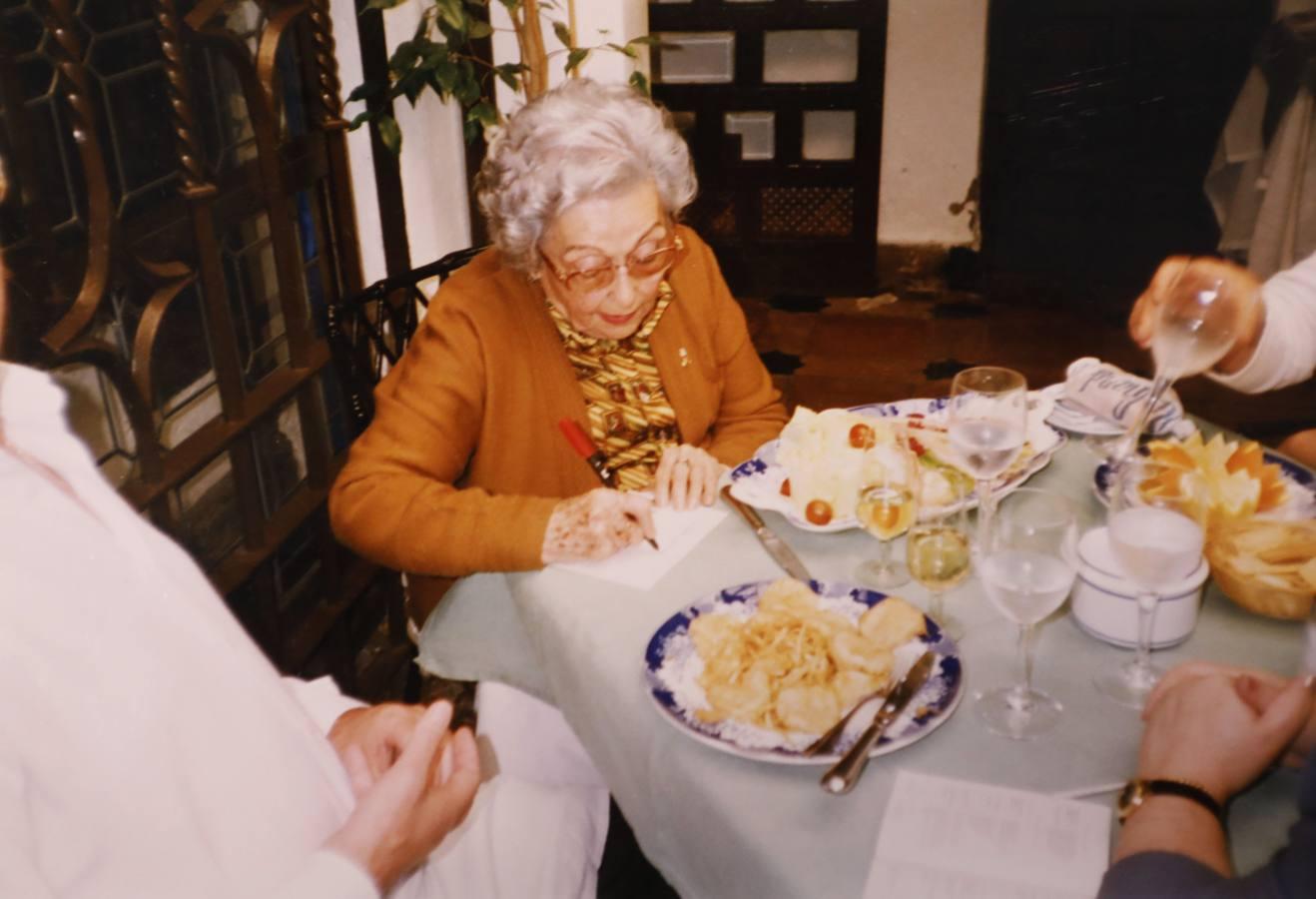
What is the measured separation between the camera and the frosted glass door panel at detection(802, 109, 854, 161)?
205 inches

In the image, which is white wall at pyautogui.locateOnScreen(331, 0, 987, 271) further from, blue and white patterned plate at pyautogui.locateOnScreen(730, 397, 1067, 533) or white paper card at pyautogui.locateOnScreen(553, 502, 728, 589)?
white paper card at pyautogui.locateOnScreen(553, 502, 728, 589)

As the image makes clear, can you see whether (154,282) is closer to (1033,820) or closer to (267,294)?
(267,294)

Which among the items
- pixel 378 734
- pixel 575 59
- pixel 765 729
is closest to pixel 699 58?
pixel 575 59

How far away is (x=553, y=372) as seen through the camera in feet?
6.35

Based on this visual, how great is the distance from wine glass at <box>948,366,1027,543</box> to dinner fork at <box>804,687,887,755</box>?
1.03 ft

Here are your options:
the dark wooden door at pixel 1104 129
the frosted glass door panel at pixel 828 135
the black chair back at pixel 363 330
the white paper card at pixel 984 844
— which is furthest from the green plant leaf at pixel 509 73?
the dark wooden door at pixel 1104 129

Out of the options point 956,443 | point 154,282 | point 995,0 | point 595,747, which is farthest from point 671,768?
point 995,0

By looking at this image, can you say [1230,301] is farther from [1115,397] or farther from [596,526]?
[596,526]

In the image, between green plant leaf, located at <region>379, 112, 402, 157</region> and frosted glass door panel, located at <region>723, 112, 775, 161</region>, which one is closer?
green plant leaf, located at <region>379, 112, 402, 157</region>

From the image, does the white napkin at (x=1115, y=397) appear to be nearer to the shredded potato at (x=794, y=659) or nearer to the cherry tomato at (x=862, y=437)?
the cherry tomato at (x=862, y=437)

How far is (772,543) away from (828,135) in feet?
13.5

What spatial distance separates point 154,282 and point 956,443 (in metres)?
1.49

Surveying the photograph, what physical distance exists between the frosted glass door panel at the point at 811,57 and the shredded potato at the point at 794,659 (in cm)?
425

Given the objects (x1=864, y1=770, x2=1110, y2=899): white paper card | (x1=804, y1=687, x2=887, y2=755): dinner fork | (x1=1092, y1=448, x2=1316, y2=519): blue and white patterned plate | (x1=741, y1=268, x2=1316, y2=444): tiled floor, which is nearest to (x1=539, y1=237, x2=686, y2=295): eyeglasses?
(x1=1092, y1=448, x2=1316, y2=519): blue and white patterned plate
